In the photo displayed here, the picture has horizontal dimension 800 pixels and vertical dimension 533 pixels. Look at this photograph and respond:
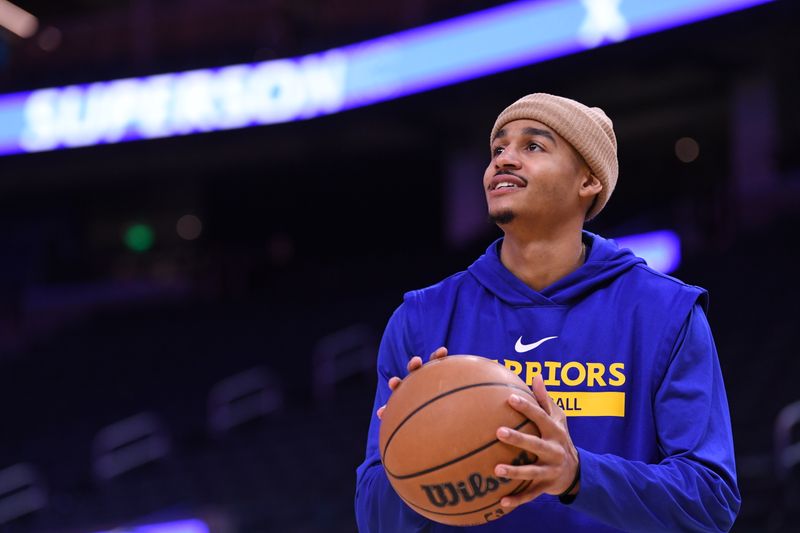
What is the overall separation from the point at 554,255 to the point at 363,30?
10.0 meters

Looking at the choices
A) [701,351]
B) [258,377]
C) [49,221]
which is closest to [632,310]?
[701,351]

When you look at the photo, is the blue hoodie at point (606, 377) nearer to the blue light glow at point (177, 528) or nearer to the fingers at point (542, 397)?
the fingers at point (542, 397)

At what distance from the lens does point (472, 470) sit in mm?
1908

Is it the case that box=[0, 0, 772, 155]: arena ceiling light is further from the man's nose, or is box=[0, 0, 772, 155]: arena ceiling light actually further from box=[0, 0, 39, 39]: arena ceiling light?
the man's nose

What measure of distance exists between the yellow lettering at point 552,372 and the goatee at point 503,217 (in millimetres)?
320

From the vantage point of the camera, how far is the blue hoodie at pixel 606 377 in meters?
2.02

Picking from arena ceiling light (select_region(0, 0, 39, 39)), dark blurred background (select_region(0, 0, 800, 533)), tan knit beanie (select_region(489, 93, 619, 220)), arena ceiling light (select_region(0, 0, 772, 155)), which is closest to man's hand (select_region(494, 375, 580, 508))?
tan knit beanie (select_region(489, 93, 619, 220))

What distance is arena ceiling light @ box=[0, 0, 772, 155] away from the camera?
9883mm

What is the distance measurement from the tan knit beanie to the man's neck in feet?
0.55

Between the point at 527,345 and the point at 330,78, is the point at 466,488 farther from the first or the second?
the point at 330,78

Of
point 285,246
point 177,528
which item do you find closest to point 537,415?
point 177,528

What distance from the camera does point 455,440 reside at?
1938 millimetres

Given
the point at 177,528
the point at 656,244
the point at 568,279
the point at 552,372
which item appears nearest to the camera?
the point at 552,372

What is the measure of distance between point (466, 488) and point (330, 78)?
10645 mm
